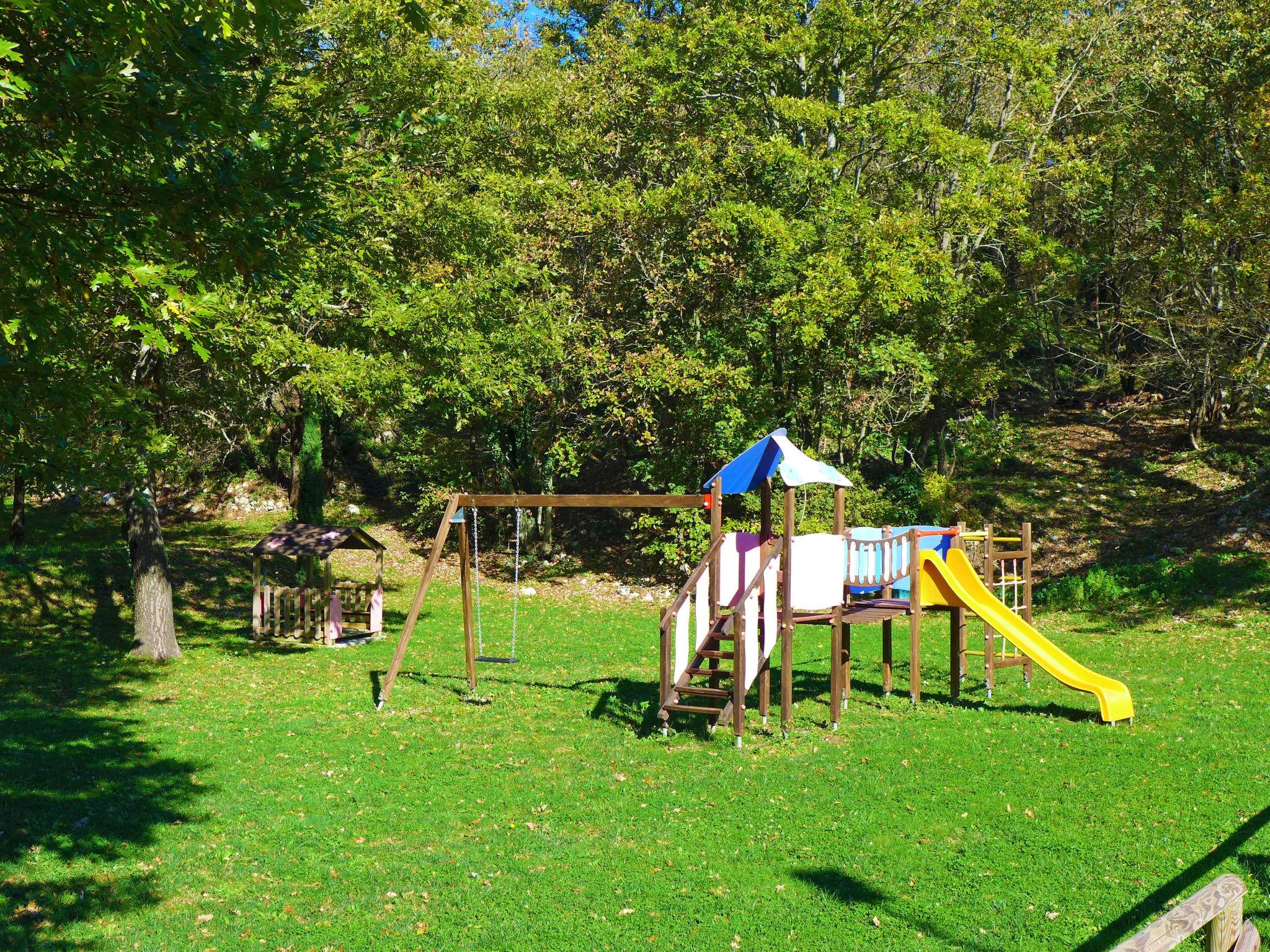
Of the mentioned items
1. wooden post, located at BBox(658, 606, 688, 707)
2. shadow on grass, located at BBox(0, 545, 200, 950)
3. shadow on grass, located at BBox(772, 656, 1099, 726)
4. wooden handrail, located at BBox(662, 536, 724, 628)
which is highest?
wooden handrail, located at BBox(662, 536, 724, 628)

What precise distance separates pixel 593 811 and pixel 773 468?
4.86 meters

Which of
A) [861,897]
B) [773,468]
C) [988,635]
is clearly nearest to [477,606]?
[773,468]

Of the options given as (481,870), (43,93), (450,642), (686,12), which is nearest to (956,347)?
(686,12)

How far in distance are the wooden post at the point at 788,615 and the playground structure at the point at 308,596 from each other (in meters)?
10.1

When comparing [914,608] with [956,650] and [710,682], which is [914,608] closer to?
[956,650]

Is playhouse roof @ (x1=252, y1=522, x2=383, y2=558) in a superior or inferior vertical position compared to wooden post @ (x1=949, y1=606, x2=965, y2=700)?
superior

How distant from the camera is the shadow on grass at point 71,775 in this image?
7477mm

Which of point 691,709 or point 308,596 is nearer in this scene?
point 691,709

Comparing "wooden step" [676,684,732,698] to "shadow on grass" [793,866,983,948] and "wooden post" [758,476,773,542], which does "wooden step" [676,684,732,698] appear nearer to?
"wooden post" [758,476,773,542]

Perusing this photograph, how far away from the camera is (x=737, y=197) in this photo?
24062 millimetres

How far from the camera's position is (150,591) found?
17.0 metres

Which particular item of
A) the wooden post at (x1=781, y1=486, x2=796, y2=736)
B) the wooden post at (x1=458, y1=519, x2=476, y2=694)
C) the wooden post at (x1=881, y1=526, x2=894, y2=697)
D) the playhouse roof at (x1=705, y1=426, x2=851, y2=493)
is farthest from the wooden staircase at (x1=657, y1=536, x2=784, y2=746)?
the wooden post at (x1=458, y1=519, x2=476, y2=694)

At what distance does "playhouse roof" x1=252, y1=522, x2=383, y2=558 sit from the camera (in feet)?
64.0

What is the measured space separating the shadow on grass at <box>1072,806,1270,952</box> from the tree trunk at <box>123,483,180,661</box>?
14.7 metres
